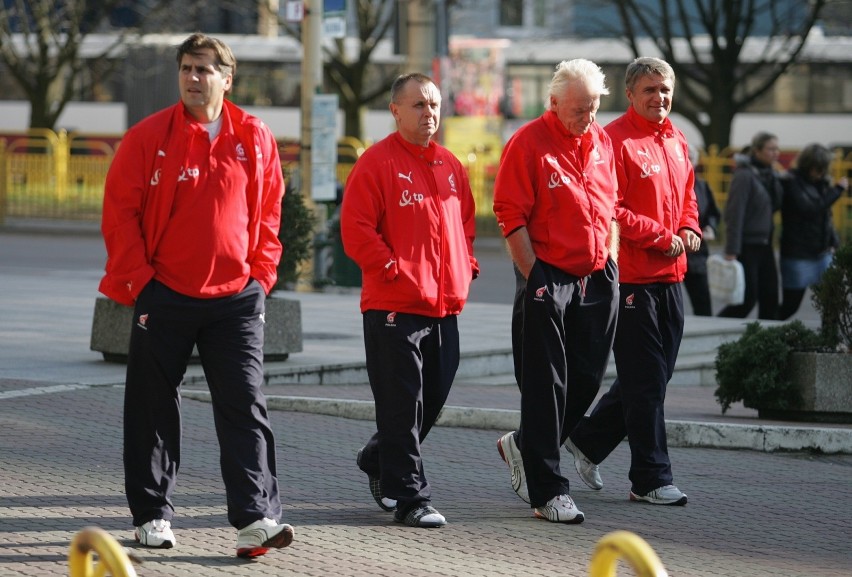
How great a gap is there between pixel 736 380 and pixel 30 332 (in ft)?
18.4

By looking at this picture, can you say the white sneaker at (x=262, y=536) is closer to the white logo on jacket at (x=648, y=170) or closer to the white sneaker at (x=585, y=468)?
the white sneaker at (x=585, y=468)

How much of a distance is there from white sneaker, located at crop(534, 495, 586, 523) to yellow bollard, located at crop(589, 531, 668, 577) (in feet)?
8.85

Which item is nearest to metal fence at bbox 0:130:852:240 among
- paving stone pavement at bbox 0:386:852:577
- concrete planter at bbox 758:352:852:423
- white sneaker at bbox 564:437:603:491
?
concrete planter at bbox 758:352:852:423

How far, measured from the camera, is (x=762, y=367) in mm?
9336

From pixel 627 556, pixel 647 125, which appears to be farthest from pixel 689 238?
pixel 627 556

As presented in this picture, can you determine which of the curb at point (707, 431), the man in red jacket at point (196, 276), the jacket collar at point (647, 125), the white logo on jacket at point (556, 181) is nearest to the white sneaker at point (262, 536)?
the man in red jacket at point (196, 276)

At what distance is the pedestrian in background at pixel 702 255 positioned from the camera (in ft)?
43.9

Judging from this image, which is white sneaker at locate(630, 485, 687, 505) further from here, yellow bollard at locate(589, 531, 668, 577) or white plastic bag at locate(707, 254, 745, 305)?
white plastic bag at locate(707, 254, 745, 305)

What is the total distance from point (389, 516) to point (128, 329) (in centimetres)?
425

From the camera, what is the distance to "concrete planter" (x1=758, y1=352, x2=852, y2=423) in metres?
9.26

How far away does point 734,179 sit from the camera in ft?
46.2

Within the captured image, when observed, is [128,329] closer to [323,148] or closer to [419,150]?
[419,150]

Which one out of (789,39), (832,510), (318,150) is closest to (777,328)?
(832,510)

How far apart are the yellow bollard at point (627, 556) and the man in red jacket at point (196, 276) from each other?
2.08 metres
